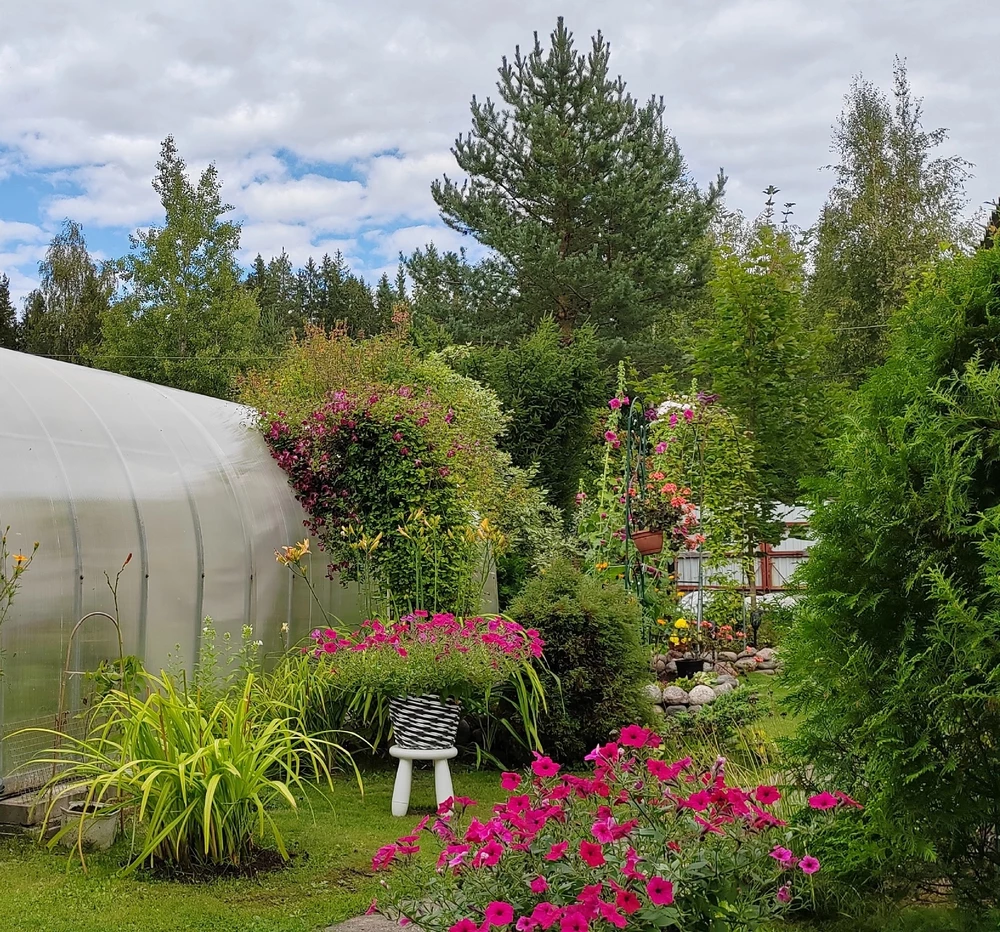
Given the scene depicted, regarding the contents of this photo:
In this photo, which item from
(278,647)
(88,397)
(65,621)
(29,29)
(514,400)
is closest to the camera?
(65,621)

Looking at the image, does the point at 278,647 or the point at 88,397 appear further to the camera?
the point at 278,647

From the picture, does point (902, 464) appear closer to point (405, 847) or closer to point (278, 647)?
point (405, 847)

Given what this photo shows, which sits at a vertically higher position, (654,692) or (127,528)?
(127,528)

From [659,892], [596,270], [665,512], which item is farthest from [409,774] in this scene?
[596,270]

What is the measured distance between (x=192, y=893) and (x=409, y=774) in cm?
159

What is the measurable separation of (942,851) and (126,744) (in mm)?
3150

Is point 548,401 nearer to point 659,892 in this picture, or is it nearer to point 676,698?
point 676,698

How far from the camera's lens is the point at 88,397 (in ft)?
20.6

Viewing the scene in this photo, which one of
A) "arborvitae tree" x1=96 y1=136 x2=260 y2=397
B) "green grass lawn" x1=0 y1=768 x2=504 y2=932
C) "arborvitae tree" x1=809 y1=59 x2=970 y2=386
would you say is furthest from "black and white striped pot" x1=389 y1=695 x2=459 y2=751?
"arborvitae tree" x1=96 y1=136 x2=260 y2=397

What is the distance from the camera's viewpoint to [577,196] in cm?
→ 1753

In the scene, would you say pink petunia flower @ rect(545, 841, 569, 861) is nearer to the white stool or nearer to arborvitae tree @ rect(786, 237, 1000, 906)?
arborvitae tree @ rect(786, 237, 1000, 906)

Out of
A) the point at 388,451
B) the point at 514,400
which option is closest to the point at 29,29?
the point at 388,451

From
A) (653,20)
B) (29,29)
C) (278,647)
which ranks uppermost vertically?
(653,20)

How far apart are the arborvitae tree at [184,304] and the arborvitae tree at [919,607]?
62.1 ft
